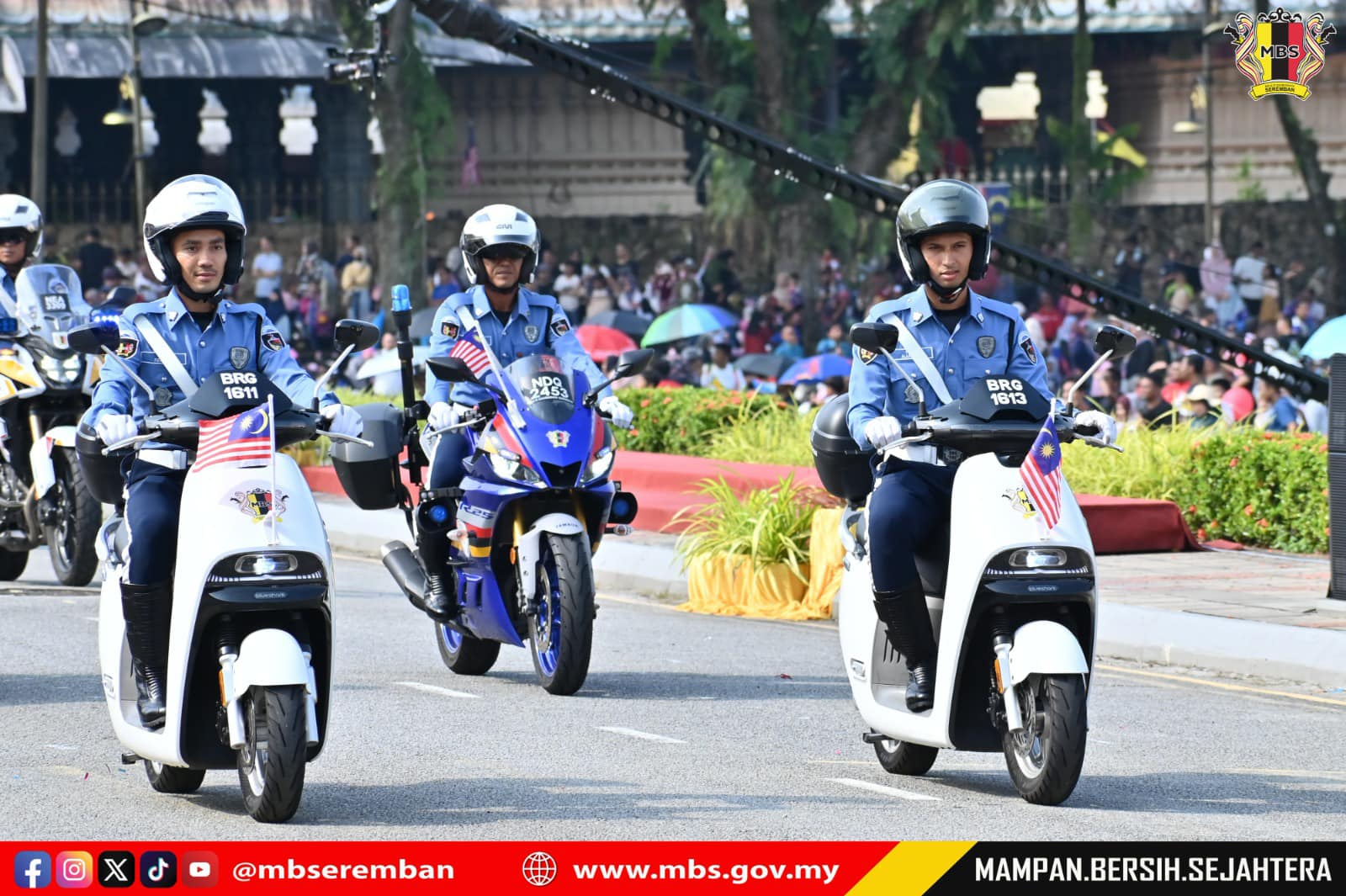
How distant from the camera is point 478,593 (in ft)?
33.9

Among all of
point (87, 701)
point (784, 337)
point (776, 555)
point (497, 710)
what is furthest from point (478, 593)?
point (784, 337)

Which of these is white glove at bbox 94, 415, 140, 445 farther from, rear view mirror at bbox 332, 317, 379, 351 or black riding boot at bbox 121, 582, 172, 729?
rear view mirror at bbox 332, 317, 379, 351

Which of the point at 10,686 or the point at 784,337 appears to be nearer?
the point at 10,686

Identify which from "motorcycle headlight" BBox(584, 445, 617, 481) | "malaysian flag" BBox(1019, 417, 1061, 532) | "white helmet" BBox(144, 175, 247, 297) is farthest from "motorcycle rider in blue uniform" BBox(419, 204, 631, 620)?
"malaysian flag" BBox(1019, 417, 1061, 532)

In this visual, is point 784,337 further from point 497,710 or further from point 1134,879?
point 1134,879

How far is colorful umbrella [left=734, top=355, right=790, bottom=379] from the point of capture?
72.8 ft

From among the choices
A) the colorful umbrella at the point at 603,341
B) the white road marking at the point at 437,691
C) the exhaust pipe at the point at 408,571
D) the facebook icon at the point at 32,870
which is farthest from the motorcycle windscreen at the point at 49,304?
the colorful umbrella at the point at 603,341

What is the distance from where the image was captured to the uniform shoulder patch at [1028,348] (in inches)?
313

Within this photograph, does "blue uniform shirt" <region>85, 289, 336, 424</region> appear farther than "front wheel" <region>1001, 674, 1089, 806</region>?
Yes

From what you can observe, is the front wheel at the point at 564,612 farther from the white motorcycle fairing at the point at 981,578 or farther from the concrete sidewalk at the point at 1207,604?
the concrete sidewalk at the point at 1207,604

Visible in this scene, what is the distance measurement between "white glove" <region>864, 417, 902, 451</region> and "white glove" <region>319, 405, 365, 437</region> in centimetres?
153

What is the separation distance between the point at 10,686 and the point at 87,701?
0.59 m

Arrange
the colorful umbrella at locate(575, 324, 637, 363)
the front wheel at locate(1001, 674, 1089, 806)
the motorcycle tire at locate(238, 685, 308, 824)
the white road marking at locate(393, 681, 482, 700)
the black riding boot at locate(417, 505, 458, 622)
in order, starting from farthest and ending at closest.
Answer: the colorful umbrella at locate(575, 324, 637, 363) → the black riding boot at locate(417, 505, 458, 622) → the white road marking at locate(393, 681, 482, 700) → the front wheel at locate(1001, 674, 1089, 806) → the motorcycle tire at locate(238, 685, 308, 824)

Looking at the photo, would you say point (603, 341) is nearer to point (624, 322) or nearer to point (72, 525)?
Result: point (624, 322)
